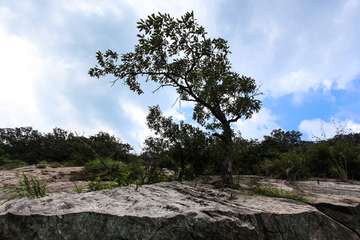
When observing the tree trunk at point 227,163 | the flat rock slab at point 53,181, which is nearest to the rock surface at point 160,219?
the flat rock slab at point 53,181

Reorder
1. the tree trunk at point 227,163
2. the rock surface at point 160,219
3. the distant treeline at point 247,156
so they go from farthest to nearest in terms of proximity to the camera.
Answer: the distant treeline at point 247,156, the tree trunk at point 227,163, the rock surface at point 160,219

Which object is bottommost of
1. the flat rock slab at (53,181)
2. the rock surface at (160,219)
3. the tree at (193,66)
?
the flat rock slab at (53,181)

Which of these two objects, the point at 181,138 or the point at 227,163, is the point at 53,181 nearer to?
the point at 181,138

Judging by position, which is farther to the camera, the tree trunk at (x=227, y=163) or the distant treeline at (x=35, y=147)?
the distant treeline at (x=35, y=147)

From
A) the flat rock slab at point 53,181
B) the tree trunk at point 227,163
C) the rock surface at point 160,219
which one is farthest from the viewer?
the flat rock slab at point 53,181

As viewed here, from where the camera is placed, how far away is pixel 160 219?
7.06 feet

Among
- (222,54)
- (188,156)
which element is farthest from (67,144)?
(222,54)

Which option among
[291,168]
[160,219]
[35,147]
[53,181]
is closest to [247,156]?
[291,168]

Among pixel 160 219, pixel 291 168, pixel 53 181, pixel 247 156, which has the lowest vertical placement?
pixel 53 181

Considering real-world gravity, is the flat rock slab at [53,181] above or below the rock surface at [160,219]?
below

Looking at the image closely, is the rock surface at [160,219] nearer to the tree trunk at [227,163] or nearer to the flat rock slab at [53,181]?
the flat rock slab at [53,181]

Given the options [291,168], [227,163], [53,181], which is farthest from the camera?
[53,181]

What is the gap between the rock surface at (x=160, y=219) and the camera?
6.73 feet

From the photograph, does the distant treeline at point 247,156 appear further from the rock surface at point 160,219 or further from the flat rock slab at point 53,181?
the rock surface at point 160,219
